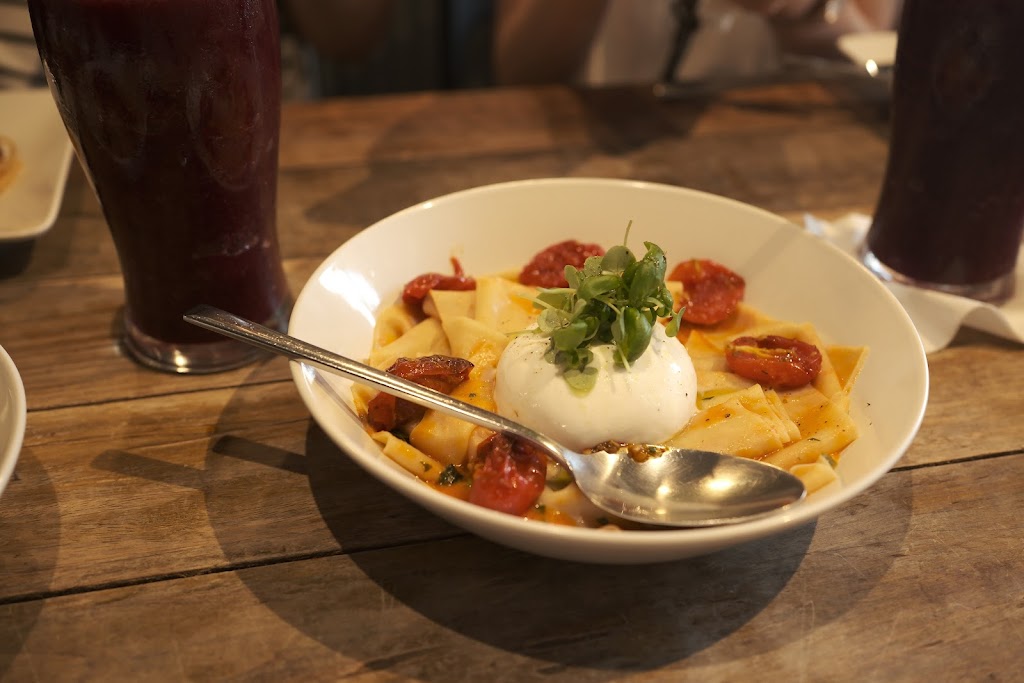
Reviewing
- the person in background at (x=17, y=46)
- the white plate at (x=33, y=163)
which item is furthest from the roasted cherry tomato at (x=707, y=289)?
the person in background at (x=17, y=46)

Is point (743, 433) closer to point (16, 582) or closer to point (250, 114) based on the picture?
point (250, 114)

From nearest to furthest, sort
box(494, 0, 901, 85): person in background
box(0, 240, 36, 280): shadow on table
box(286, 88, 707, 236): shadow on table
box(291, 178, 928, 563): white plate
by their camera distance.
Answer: box(291, 178, 928, 563): white plate
box(0, 240, 36, 280): shadow on table
box(286, 88, 707, 236): shadow on table
box(494, 0, 901, 85): person in background

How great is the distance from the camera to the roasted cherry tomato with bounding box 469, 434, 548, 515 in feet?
5.16

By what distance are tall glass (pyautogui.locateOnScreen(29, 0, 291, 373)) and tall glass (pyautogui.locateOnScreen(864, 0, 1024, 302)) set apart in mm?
1656

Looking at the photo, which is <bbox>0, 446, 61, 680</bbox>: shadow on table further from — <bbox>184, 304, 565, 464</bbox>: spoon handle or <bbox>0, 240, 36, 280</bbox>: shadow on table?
<bbox>0, 240, 36, 280</bbox>: shadow on table

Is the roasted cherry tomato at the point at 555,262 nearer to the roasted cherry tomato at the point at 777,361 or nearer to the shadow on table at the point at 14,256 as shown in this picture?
the roasted cherry tomato at the point at 777,361

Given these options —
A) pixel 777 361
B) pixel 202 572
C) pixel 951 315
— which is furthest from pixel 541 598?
pixel 951 315

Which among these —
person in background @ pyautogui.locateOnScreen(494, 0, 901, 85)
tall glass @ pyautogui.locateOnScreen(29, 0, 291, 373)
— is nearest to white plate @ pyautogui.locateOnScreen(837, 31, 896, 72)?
person in background @ pyautogui.locateOnScreen(494, 0, 901, 85)

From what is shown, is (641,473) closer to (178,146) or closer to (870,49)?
(178,146)

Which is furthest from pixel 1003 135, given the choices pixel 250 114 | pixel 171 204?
pixel 171 204

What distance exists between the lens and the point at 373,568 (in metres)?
1.66

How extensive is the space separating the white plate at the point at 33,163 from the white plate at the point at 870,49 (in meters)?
2.86

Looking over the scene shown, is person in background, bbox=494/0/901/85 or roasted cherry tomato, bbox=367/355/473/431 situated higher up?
roasted cherry tomato, bbox=367/355/473/431

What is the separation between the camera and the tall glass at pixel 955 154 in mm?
2170
